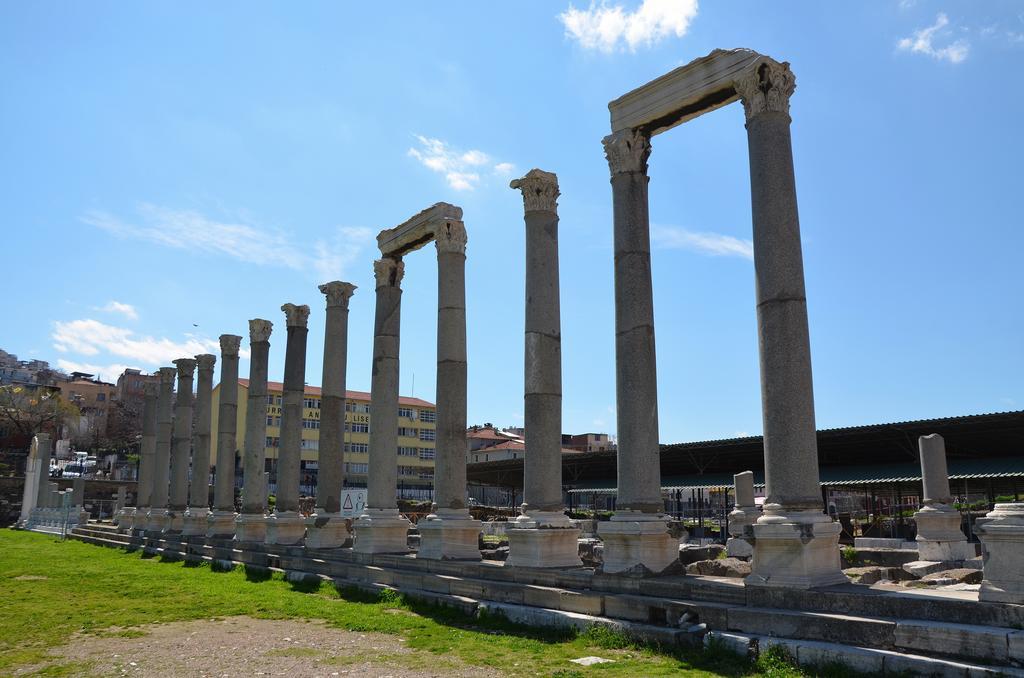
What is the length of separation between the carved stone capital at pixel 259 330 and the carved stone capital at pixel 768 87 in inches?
799

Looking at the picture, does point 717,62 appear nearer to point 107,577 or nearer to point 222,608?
point 222,608

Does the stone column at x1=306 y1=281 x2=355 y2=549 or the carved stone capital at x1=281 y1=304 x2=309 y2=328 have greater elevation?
the carved stone capital at x1=281 y1=304 x2=309 y2=328

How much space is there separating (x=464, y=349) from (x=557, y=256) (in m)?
3.64

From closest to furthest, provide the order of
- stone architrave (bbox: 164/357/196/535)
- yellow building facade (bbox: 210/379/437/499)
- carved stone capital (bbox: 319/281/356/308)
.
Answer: carved stone capital (bbox: 319/281/356/308)
stone architrave (bbox: 164/357/196/535)
yellow building facade (bbox: 210/379/437/499)

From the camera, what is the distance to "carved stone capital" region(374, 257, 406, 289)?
72.2 ft

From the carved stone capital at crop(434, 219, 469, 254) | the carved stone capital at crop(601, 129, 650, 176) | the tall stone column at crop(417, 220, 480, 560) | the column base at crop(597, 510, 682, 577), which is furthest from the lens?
the carved stone capital at crop(434, 219, 469, 254)

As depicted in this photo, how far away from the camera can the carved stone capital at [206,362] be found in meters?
32.9

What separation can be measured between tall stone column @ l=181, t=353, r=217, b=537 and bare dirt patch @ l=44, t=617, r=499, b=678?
18.3 metres

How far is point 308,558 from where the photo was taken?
2120 cm

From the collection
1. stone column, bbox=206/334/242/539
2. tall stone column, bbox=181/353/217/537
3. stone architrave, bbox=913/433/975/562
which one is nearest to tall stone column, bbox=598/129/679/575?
stone architrave, bbox=913/433/975/562

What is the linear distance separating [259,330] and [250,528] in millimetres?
6916

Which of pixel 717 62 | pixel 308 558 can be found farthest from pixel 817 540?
pixel 308 558

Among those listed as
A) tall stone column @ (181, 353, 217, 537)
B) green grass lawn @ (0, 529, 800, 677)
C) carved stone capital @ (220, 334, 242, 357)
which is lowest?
green grass lawn @ (0, 529, 800, 677)

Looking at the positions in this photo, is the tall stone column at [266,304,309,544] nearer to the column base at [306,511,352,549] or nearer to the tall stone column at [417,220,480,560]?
the column base at [306,511,352,549]
